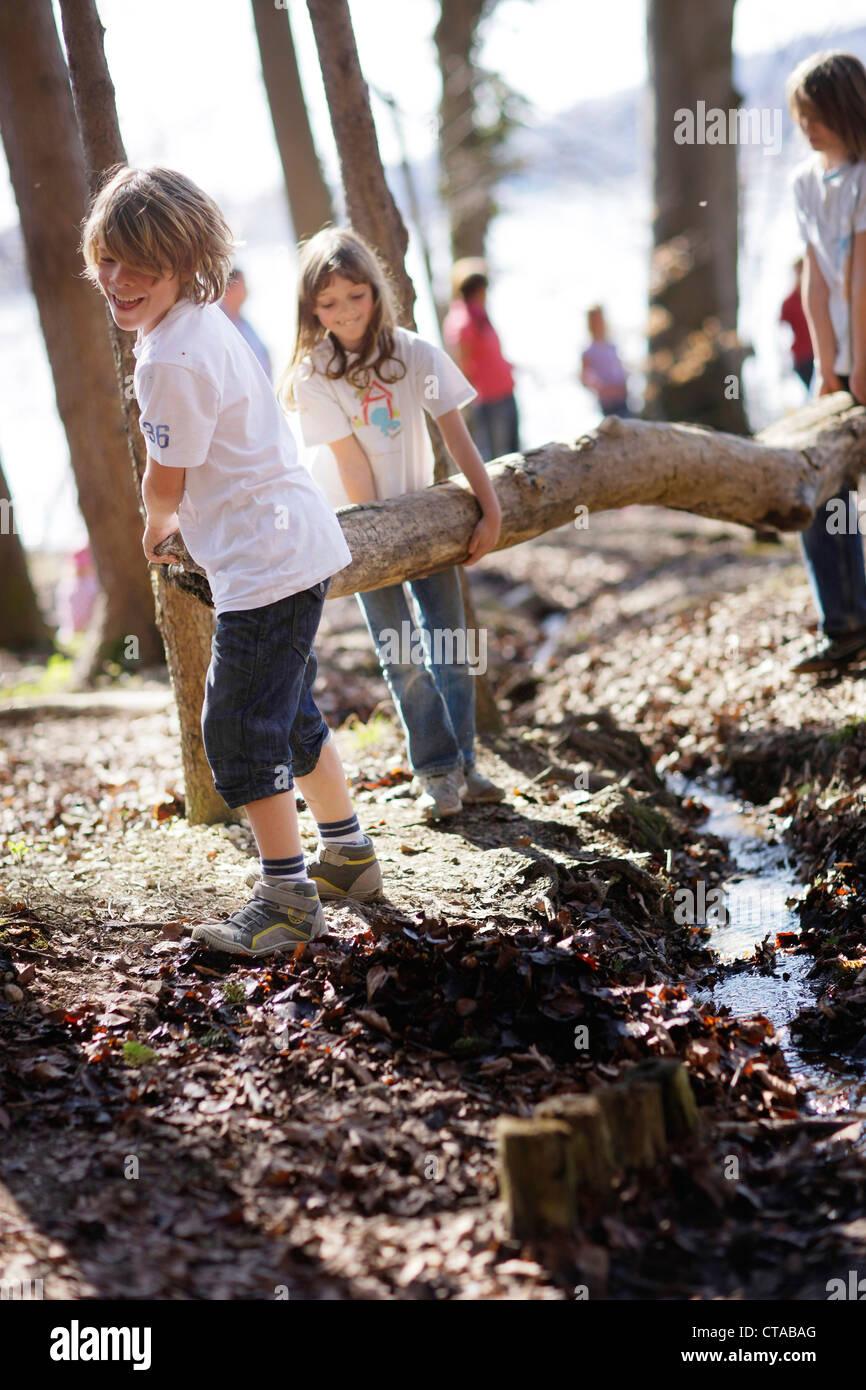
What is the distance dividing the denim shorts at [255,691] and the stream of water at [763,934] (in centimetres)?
164

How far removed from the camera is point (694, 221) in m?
13.4

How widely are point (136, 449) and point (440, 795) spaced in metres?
1.82

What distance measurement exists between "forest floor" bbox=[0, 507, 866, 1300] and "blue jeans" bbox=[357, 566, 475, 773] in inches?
12.1

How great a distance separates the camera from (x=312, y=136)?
33.4ft

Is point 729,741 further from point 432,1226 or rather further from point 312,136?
point 312,136

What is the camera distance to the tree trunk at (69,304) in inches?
283

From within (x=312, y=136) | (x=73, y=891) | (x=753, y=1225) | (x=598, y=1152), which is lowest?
(x=753, y=1225)

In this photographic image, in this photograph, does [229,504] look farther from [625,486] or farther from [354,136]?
[354,136]

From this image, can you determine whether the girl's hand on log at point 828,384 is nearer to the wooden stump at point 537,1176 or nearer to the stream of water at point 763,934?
the stream of water at point 763,934

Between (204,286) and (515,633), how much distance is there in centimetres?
637

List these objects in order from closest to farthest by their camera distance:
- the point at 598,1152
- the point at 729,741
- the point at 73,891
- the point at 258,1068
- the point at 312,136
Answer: the point at 598,1152 → the point at 258,1068 → the point at 73,891 → the point at 729,741 → the point at 312,136

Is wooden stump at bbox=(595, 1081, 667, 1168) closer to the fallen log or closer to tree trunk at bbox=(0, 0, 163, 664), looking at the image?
the fallen log

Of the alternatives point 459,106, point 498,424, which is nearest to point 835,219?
point 498,424

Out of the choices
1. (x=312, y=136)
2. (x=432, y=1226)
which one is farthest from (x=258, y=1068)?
(x=312, y=136)
